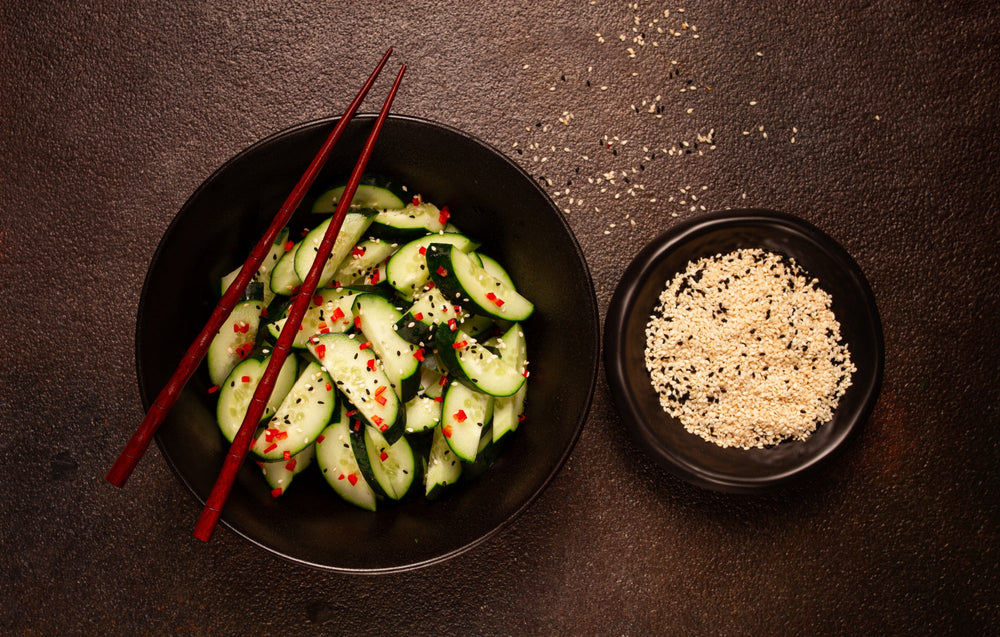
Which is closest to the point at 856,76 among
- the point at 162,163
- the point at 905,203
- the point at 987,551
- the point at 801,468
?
the point at 905,203

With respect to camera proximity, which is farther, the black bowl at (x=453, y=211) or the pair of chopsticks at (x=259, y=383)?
the black bowl at (x=453, y=211)

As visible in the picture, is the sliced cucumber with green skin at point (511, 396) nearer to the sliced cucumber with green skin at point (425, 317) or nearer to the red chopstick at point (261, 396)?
the sliced cucumber with green skin at point (425, 317)

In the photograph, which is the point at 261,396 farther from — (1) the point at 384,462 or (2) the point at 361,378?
(1) the point at 384,462

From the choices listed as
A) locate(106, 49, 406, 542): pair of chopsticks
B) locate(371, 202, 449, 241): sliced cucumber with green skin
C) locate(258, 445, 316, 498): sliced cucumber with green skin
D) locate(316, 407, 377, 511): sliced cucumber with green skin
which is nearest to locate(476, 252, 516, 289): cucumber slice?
locate(371, 202, 449, 241): sliced cucumber with green skin

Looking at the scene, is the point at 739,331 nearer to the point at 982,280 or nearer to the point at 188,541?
the point at 982,280

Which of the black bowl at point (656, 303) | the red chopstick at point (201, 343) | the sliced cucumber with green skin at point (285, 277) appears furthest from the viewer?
the black bowl at point (656, 303)

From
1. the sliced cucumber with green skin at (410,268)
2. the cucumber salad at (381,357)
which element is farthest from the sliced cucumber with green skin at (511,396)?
the sliced cucumber with green skin at (410,268)
